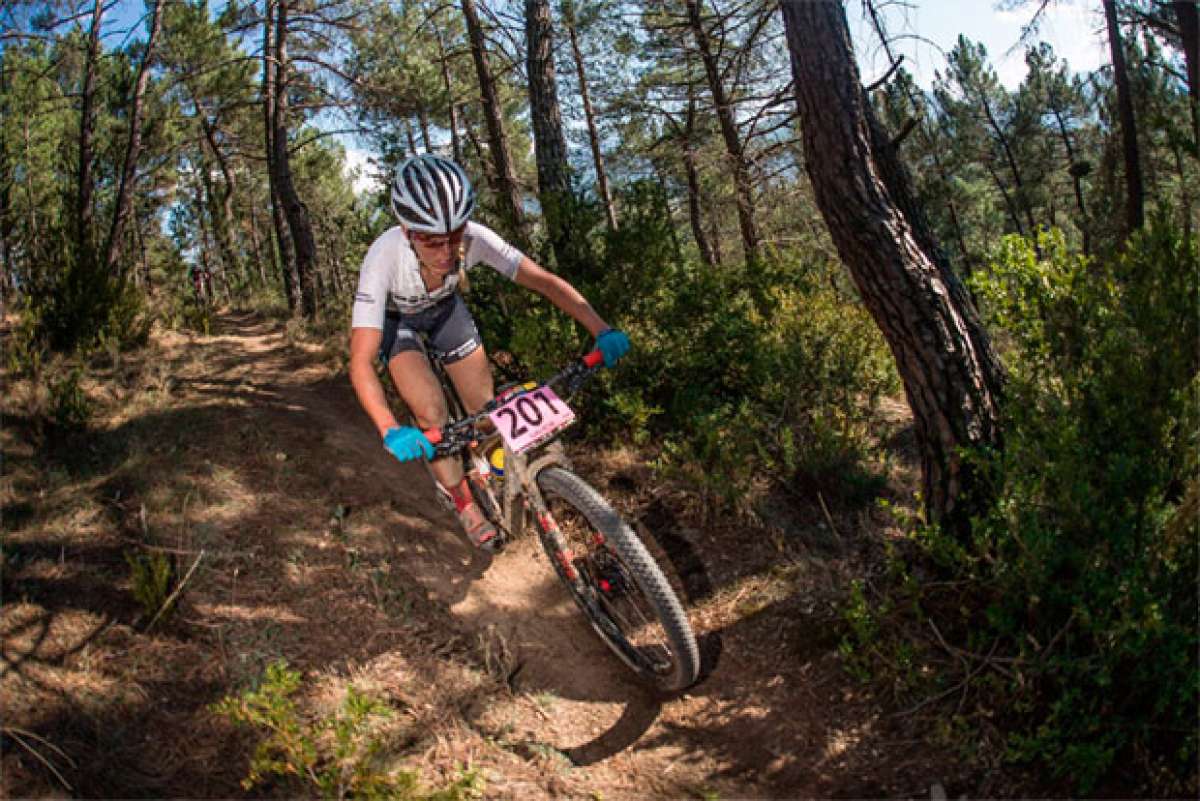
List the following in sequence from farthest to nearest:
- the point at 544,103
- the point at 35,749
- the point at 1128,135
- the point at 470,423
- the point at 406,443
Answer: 1. the point at 1128,135
2. the point at 544,103
3. the point at 470,423
4. the point at 406,443
5. the point at 35,749

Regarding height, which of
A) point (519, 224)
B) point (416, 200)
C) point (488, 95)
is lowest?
point (416, 200)

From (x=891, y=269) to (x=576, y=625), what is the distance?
2.51 meters

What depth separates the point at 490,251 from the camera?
157 inches

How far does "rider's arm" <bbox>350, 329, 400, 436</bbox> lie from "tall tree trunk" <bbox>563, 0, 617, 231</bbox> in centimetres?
374

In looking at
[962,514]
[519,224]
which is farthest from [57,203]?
[962,514]

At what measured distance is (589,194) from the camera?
7.69 meters

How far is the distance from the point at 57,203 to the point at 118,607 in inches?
1037

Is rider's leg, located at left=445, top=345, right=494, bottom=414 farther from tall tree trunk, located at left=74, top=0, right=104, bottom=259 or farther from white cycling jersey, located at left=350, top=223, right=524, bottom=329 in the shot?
tall tree trunk, located at left=74, top=0, right=104, bottom=259

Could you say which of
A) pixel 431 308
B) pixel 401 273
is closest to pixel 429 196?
pixel 401 273

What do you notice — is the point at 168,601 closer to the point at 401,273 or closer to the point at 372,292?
the point at 372,292

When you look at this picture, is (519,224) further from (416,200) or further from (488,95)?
(416,200)

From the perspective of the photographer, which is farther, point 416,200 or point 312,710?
point 416,200

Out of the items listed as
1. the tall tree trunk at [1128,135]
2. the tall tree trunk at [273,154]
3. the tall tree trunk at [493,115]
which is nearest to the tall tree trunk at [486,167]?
the tall tree trunk at [493,115]

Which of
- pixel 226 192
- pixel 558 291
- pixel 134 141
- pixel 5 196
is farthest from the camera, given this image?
pixel 226 192
